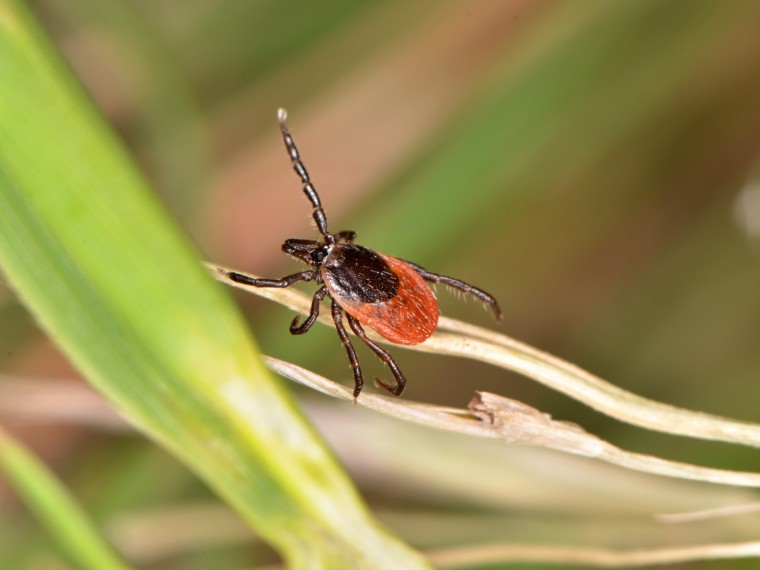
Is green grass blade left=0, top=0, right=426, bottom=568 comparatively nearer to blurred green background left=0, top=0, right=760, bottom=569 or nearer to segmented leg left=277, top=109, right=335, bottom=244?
segmented leg left=277, top=109, right=335, bottom=244

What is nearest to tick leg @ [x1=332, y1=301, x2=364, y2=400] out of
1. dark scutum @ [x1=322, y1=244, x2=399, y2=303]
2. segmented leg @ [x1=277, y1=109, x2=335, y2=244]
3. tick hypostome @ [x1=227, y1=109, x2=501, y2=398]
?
tick hypostome @ [x1=227, y1=109, x2=501, y2=398]

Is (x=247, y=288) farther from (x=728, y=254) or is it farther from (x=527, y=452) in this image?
(x=728, y=254)

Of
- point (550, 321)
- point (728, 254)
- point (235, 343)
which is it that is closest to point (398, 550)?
point (235, 343)

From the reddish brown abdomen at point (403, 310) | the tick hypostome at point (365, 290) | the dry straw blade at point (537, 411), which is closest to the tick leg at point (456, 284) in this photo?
the tick hypostome at point (365, 290)

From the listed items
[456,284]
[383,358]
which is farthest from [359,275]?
[456,284]

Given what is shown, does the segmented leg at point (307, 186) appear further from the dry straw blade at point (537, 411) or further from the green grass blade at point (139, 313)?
the green grass blade at point (139, 313)
